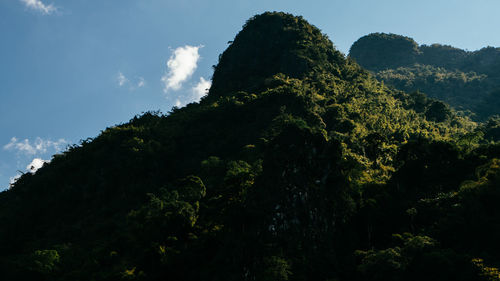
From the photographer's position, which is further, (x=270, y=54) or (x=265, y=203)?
(x=270, y=54)

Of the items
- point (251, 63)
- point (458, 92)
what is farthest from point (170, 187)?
point (458, 92)

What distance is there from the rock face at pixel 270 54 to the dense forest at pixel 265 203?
1946 cm

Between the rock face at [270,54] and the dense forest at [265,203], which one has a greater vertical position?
the rock face at [270,54]

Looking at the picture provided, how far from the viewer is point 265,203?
124ft

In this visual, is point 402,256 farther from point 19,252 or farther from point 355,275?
point 19,252

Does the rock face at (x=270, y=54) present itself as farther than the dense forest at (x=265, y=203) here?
Yes

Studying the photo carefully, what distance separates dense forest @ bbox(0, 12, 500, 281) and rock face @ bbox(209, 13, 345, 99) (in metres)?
19.5

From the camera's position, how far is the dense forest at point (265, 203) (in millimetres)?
33562

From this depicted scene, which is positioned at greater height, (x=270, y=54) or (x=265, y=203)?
(x=270, y=54)

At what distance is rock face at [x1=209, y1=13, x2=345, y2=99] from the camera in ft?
311

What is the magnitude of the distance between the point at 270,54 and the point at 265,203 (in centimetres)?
7515

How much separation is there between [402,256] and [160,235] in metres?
25.1

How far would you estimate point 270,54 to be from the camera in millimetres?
105062

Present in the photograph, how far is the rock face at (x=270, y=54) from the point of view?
94.9 m
